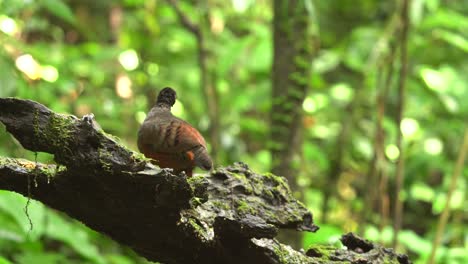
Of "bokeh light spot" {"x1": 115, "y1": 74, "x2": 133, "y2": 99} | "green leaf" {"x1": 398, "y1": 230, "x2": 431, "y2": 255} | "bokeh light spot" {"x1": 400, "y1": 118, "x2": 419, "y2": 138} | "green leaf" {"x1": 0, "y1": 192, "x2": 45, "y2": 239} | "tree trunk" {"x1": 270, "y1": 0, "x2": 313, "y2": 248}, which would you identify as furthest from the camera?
"bokeh light spot" {"x1": 115, "y1": 74, "x2": 133, "y2": 99}

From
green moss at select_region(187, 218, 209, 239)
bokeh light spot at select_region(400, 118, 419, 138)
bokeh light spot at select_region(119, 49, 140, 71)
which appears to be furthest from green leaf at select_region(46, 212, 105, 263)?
bokeh light spot at select_region(400, 118, 419, 138)

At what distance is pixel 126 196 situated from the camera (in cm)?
137

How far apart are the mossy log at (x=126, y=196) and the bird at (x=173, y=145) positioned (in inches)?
4.5

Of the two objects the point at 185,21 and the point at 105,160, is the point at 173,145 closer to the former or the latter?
the point at 105,160

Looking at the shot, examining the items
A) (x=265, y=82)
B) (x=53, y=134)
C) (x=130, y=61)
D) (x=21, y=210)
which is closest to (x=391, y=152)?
(x=265, y=82)

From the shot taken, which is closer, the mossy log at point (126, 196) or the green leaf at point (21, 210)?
the mossy log at point (126, 196)

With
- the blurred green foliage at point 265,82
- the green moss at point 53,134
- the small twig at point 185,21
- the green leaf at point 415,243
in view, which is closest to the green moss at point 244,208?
the green moss at point 53,134

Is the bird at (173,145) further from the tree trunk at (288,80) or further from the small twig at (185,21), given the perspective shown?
the small twig at (185,21)

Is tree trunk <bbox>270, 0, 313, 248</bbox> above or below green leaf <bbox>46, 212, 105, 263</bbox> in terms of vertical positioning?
above

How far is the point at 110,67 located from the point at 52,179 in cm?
393

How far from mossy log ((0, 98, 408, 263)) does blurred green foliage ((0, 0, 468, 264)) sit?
87.1 inches

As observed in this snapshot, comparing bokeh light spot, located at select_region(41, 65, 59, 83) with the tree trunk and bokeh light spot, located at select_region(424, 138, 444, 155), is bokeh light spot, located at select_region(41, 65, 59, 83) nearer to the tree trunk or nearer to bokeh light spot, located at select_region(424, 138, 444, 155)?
the tree trunk

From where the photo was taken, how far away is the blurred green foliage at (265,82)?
4.25 meters

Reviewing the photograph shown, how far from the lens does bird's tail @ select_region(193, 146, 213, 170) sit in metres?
1.68
